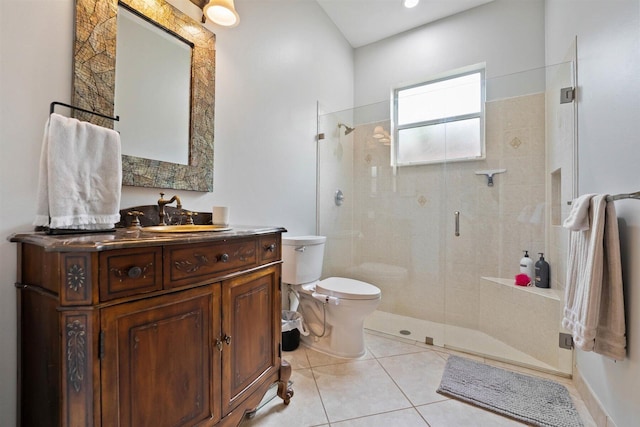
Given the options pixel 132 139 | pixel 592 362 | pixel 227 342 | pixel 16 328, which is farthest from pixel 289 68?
pixel 592 362

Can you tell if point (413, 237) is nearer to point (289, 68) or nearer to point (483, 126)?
point (483, 126)

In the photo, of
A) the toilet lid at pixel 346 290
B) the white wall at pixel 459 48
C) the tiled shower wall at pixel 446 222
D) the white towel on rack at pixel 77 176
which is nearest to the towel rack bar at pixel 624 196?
the tiled shower wall at pixel 446 222

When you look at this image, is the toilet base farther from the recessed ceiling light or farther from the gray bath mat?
the recessed ceiling light

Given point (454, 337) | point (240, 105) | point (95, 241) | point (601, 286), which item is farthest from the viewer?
point (454, 337)

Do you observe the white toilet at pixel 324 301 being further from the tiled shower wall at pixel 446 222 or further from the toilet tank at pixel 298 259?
the tiled shower wall at pixel 446 222

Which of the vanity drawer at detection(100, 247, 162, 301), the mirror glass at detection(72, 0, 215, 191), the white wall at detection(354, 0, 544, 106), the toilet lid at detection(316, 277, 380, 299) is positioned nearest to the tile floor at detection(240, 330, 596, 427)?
the toilet lid at detection(316, 277, 380, 299)

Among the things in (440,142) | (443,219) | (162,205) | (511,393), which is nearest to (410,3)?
(440,142)

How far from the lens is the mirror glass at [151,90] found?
106 centimetres

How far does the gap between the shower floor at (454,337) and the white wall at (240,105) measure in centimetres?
108

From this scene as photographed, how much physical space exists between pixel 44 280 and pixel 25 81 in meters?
0.70

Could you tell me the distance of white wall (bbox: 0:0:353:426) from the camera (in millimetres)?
901

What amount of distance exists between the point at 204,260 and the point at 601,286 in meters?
1.58

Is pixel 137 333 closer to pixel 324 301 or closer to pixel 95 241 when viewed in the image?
pixel 95 241

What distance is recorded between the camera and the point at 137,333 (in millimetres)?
790
